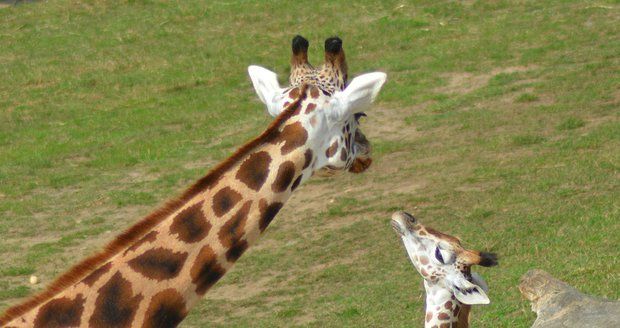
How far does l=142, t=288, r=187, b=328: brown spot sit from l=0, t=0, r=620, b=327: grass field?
5.18 meters

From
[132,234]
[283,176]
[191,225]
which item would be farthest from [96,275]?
[283,176]

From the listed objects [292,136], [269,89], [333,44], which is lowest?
[292,136]

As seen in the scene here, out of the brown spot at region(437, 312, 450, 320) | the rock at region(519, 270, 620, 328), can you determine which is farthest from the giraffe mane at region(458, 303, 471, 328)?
the rock at region(519, 270, 620, 328)

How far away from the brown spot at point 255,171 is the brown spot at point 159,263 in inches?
18.7

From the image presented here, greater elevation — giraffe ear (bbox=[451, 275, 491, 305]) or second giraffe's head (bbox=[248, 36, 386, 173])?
second giraffe's head (bbox=[248, 36, 386, 173])

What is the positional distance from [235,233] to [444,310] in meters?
2.61

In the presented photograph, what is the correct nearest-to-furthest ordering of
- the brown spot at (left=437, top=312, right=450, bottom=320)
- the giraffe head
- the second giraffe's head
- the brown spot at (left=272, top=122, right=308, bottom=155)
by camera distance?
1. the brown spot at (left=272, top=122, right=308, bottom=155)
2. the second giraffe's head
3. the giraffe head
4. the brown spot at (left=437, top=312, right=450, bottom=320)

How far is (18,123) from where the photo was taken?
2181 centimetres

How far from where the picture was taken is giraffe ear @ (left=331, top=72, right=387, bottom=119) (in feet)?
20.7

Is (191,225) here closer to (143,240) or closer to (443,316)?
(143,240)

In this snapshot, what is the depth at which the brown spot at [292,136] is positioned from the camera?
6.15 meters

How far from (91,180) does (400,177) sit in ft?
15.2

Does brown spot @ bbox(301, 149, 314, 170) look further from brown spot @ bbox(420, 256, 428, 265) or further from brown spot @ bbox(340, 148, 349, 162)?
brown spot @ bbox(420, 256, 428, 265)

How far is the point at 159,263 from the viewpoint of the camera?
580 cm
